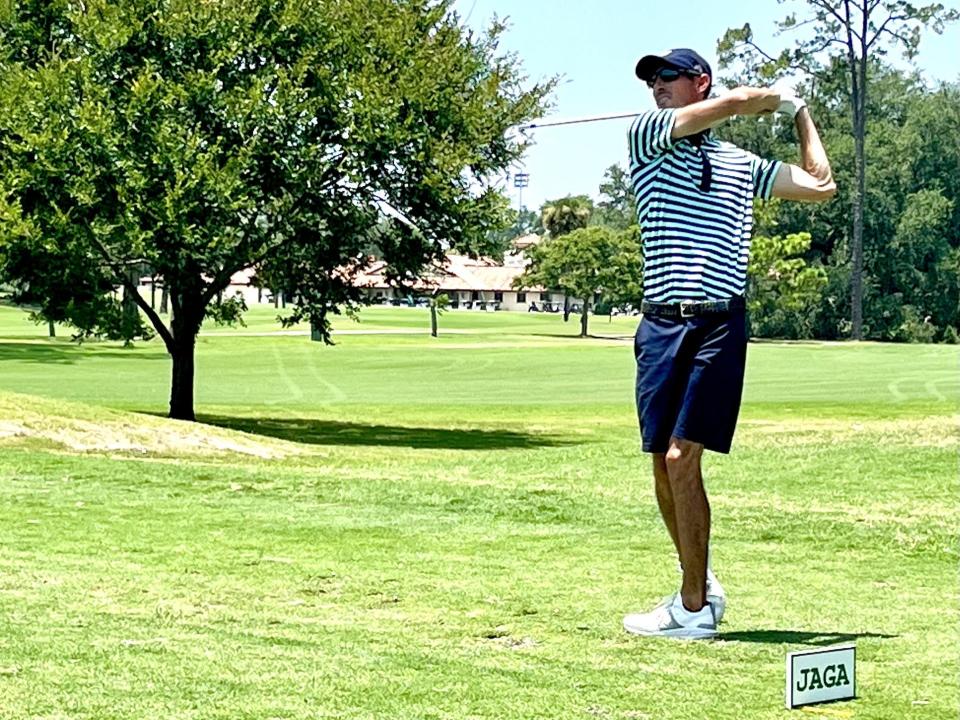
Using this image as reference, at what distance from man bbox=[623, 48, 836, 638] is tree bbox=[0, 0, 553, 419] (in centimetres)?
1973

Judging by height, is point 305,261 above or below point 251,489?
above

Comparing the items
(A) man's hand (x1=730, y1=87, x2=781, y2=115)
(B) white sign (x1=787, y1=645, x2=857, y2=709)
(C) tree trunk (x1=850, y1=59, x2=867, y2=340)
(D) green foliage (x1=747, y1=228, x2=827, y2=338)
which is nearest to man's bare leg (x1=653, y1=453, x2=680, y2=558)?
(A) man's hand (x1=730, y1=87, x2=781, y2=115)

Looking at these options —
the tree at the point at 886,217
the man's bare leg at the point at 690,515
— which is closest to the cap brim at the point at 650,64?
the man's bare leg at the point at 690,515

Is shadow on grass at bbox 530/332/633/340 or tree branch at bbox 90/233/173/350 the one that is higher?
tree branch at bbox 90/233/173/350

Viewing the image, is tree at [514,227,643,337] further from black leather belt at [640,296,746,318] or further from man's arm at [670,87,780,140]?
man's arm at [670,87,780,140]

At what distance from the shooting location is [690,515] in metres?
6.13

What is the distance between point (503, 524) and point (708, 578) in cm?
399

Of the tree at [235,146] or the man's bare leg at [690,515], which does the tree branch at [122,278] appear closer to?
the tree at [235,146]

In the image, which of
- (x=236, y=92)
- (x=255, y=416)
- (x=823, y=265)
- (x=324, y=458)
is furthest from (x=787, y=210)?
(x=324, y=458)

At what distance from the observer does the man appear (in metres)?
5.96

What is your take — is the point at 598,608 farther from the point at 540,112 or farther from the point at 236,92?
the point at 540,112

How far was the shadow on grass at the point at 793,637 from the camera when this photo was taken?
581cm

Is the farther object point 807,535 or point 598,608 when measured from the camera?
point 807,535

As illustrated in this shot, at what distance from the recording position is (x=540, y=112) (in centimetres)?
2992
